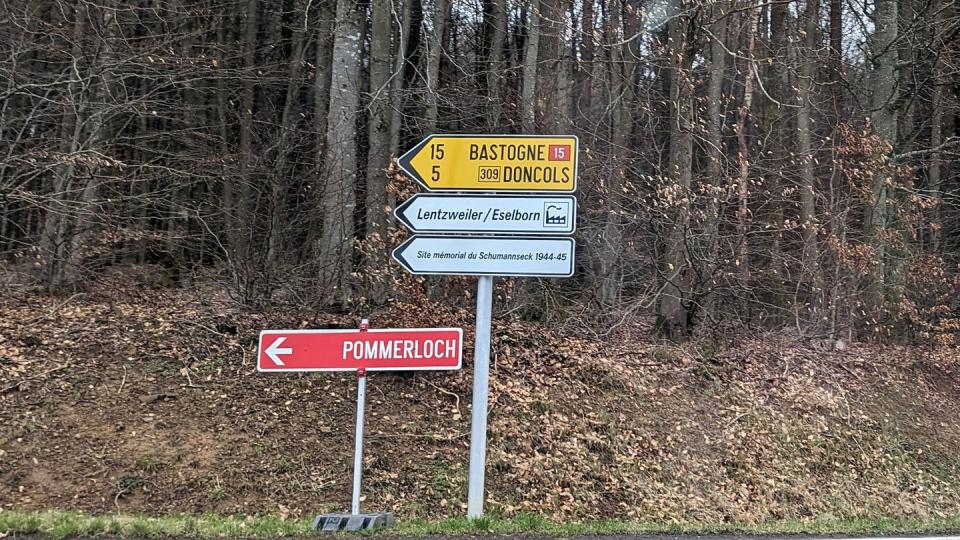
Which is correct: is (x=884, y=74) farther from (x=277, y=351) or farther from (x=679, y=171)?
(x=277, y=351)

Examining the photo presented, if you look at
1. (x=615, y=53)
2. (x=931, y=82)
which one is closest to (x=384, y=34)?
(x=615, y=53)

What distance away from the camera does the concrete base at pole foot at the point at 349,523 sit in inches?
213

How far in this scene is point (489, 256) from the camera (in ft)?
20.1

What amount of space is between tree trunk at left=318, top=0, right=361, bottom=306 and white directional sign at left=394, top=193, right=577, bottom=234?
3.97 m

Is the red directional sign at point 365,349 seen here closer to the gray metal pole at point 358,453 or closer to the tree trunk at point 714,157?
the gray metal pole at point 358,453

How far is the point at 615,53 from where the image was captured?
41.1 ft

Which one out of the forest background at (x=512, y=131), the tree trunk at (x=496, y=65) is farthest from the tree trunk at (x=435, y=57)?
the tree trunk at (x=496, y=65)

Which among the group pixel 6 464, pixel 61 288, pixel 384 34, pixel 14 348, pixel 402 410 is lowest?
pixel 6 464

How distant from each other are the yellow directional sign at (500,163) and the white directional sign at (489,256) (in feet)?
1.61

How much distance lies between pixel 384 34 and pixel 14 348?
748cm

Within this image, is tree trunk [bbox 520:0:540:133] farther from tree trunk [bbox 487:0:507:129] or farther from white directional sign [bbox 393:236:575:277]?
white directional sign [bbox 393:236:575:277]

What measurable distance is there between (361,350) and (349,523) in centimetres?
138

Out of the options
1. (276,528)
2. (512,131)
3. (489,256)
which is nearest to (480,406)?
(489,256)

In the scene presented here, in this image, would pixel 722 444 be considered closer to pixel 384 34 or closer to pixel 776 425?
pixel 776 425
